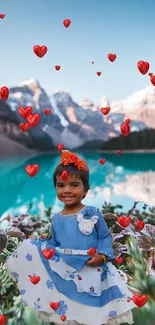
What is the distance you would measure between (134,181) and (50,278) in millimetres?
2512

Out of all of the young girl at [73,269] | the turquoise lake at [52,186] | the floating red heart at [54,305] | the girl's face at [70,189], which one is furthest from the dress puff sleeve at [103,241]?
the turquoise lake at [52,186]

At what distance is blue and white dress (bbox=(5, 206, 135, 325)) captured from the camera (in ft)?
6.05

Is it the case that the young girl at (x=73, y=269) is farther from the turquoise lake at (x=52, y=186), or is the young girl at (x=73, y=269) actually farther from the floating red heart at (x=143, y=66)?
the turquoise lake at (x=52, y=186)

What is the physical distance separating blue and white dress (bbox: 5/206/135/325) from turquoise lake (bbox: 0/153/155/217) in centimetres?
191

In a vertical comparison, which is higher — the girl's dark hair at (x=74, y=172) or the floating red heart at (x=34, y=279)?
the girl's dark hair at (x=74, y=172)

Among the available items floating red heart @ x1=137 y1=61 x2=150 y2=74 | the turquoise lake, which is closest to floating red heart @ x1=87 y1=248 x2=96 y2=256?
floating red heart @ x1=137 y1=61 x2=150 y2=74

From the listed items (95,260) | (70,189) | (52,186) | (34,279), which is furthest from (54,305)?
(52,186)

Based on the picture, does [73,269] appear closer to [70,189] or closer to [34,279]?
[34,279]

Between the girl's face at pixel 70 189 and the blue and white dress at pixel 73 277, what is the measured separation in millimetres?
62

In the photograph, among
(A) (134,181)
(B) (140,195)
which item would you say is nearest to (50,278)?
(B) (140,195)

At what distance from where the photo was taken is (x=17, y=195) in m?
4.20

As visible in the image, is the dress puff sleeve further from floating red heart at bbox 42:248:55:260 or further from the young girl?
floating red heart at bbox 42:248:55:260

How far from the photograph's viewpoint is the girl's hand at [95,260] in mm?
1851

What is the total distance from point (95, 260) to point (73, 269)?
0.09 m
